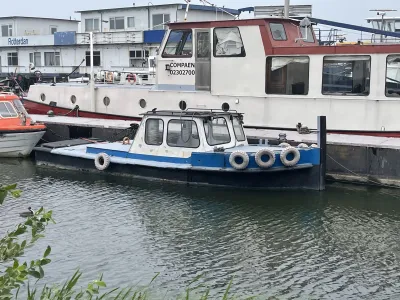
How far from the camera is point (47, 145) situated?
56.3 ft

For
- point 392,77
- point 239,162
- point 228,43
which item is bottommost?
point 239,162

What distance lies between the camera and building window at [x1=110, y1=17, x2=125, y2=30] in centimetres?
3778

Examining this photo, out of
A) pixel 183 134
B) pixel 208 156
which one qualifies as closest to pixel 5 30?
pixel 183 134

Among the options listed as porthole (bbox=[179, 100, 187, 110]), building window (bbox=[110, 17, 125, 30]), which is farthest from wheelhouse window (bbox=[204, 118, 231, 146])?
building window (bbox=[110, 17, 125, 30])

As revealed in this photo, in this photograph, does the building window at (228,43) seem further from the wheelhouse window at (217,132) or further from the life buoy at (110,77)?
the life buoy at (110,77)

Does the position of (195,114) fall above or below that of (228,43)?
below

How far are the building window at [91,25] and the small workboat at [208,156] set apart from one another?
24993 mm

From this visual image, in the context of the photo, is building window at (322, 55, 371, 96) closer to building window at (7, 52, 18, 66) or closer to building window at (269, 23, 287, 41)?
building window at (269, 23, 287, 41)

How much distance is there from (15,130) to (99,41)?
18.9 metres

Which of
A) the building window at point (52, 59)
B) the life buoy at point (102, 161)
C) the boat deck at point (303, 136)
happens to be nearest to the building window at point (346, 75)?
the boat deck at point (303, 136)

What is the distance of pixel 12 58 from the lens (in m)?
41.2

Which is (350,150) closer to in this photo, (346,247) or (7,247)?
(346,247)

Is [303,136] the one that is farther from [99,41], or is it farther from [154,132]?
[99,41]

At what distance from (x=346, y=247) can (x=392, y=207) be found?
2956 millimetres
